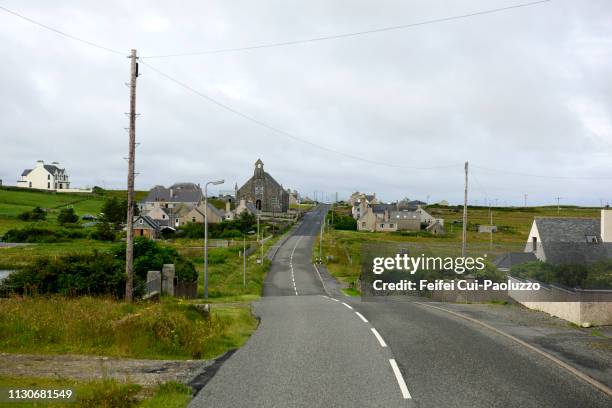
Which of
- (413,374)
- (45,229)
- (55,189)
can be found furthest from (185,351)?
(55,189)

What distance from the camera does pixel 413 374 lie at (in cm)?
1024

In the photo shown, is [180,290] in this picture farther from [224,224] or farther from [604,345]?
[224,224]

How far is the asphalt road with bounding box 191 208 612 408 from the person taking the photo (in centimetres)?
864

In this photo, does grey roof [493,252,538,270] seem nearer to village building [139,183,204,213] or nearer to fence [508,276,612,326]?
fence [508,276,612,326]

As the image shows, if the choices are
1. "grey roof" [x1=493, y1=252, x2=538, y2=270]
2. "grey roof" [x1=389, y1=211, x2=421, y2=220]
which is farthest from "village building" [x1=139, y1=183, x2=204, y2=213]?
"grey roof" [x1=493, y1=252, x2=538, y2=270]

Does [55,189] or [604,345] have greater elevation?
[55,189]

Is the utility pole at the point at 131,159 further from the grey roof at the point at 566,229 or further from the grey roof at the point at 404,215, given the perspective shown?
the grey roof at the point at 404,215

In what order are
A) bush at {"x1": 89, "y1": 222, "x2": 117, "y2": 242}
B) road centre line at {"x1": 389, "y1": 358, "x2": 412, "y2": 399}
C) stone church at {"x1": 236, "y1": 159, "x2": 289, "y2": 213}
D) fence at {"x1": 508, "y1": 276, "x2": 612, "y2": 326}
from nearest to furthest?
road centre line at {"x1": 389, "y1": 358, "x2": 412, "y2": 399} → fence at {"x1": 508, "y1": 276, "x2": 612, "y2": 326} → bush at {"x1": 89, "y1": 222, "x2": 117, "y2": 242} → stone church at {"x1": 236, "y1": 159, "x2": 289, "y2": 213}

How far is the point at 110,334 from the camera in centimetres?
1302

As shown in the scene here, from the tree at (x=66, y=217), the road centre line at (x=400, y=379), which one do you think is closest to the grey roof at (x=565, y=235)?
the road centre line at (x=400, y=379)

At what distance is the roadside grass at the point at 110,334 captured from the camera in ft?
40.4

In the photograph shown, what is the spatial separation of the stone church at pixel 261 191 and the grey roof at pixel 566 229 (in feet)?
310

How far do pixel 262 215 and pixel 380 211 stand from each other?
1199 inches

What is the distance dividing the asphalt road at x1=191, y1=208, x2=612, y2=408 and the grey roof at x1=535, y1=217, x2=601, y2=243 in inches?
1230
